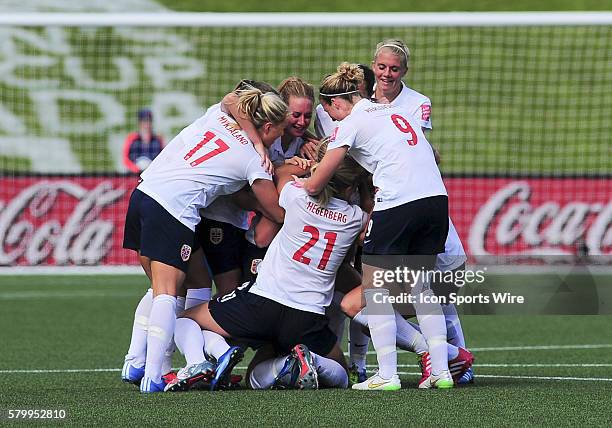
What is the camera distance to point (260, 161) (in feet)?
23.5

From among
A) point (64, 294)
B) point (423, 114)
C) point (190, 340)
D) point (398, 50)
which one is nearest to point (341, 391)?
point (190, 340)

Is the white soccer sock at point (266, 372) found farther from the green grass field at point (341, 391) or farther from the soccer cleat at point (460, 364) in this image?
the soccer cleat at point (460, 364)

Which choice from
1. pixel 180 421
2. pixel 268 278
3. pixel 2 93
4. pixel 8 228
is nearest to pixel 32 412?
pixel 180 421

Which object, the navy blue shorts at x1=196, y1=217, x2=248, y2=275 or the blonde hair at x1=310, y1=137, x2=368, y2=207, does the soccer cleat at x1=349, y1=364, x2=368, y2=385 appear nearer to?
the navy blue shorts at x1=196, y1=217, x2=248, y2=275

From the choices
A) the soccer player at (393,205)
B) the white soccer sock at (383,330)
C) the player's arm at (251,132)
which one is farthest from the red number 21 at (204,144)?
the white soccer sock at (383,330)

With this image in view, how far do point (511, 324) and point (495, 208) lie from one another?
512 cm

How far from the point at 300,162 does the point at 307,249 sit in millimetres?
716

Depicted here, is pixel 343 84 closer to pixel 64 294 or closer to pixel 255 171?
pixel 255 171

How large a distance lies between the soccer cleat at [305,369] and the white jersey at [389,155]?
0.92 meters

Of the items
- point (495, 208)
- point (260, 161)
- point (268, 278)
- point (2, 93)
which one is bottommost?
point (2, 93)

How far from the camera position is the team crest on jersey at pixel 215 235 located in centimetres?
765

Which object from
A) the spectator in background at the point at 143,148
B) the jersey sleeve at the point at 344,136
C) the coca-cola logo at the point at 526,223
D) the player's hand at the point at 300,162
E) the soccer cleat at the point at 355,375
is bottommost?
the coca-cola logo at the point at 526,223

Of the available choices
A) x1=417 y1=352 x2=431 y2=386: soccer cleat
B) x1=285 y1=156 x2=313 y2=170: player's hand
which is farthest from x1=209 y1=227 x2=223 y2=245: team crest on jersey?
x1=417 y1=352 x2=431 y2=386: soccer cleat

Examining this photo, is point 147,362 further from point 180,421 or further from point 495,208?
point 495,208
